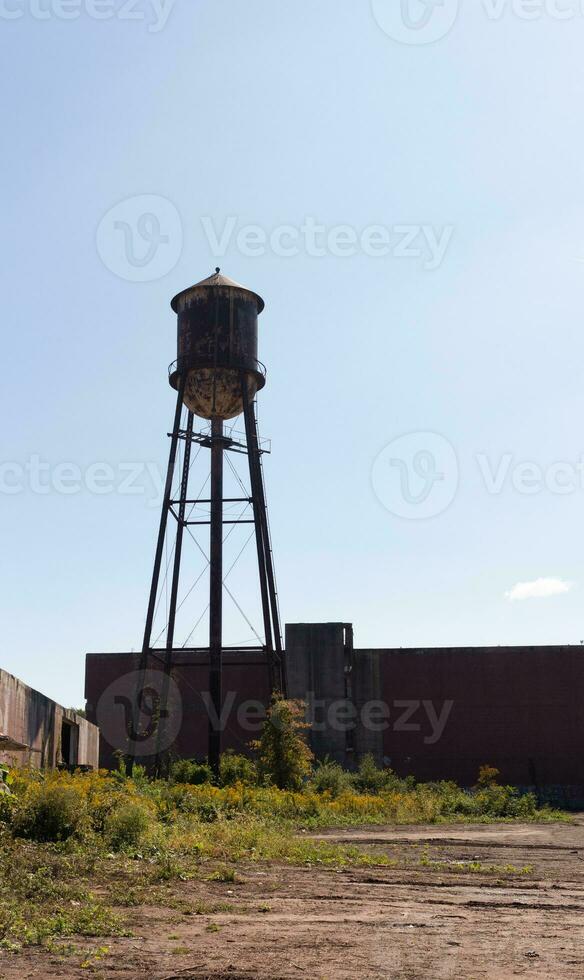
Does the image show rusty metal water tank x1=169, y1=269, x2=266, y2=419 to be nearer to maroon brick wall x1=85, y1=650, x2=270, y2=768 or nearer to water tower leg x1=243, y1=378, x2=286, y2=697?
water tower leg x1=243, y1=378, x2=286, y2=697

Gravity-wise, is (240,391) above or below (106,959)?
above

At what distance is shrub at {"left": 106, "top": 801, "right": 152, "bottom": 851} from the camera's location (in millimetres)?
12695

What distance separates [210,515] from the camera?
1081 inches

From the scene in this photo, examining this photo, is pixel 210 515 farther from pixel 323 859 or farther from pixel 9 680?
pixel 323 859

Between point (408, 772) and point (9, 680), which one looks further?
point (408, 772)

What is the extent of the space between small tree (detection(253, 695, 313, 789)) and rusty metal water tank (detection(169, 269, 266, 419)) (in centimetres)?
845

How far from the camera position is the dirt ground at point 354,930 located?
6.52 m

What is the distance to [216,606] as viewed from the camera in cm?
2708

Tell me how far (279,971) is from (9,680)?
601 inches

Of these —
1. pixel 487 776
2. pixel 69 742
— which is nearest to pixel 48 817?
pixel 69 742

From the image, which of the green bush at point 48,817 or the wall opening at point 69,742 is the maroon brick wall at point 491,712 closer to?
the wall opening at point 69,742

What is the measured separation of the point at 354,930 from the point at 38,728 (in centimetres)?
1806

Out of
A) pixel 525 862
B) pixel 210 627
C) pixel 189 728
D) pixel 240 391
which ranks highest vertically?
pixel 240 391

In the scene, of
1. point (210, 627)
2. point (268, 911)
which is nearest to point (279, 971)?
point (268, 911)
